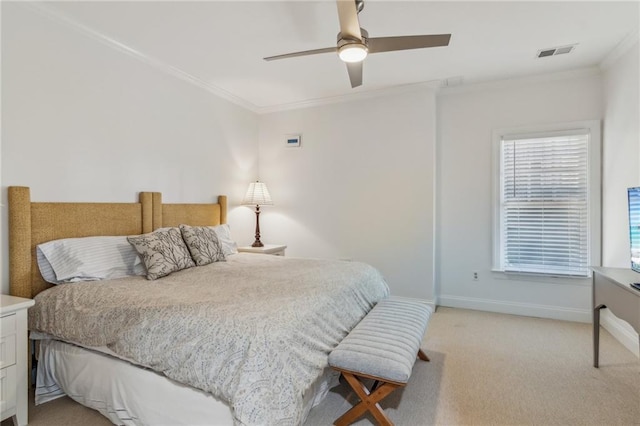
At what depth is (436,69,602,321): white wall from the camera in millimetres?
3559

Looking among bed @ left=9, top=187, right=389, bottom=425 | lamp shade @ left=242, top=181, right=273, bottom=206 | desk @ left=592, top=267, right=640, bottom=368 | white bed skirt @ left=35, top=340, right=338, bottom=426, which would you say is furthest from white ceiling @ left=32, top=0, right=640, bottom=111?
white bed skirt @ left=35, top=340, right=338, bottom=426

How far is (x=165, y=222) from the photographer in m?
3.35

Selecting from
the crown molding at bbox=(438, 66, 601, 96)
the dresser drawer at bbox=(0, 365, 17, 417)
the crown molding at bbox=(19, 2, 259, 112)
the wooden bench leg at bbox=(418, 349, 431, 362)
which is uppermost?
the crown molding at bbox=(438, 66, 601, 96)

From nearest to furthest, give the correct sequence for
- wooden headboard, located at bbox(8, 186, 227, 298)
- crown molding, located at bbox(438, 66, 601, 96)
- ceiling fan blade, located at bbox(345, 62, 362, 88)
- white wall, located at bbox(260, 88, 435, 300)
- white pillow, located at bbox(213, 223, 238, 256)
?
wooden headboard, located at bbox(8, 186, 227, 298) < ceiling fan blade, located at bbox(345, 62, 362, 88) < white pillow, located at bbox(213, 223, 238, 256) < crown molding, located at bbox(438, 66, 601, 96) < white wall, located at bbox(260, 88, 435, 300)

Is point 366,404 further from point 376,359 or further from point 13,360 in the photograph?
point 13,360

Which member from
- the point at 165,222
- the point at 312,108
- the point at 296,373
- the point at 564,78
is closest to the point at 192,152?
the point at 165,222

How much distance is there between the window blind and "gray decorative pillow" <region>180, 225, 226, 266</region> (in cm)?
322

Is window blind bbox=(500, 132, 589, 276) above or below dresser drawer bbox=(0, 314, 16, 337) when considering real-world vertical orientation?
above

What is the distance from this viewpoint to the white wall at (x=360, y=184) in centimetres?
398

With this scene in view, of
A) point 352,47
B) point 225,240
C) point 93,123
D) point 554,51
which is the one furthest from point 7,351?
point 554,51

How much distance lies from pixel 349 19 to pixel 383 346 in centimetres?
185

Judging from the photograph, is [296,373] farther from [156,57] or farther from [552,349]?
[156,57]

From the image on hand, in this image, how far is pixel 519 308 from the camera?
3777 millimetres

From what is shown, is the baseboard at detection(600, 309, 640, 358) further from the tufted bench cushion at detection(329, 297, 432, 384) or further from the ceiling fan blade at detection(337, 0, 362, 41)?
the ceiling fan blade at detection(337, 0, 362, 41)
